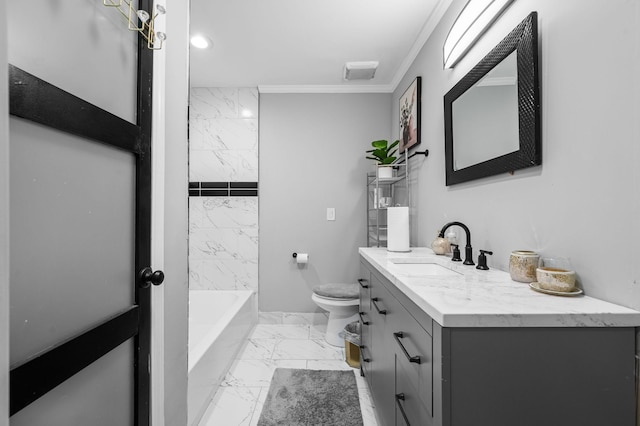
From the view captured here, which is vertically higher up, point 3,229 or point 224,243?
point 3,229

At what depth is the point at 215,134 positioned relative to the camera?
288cm

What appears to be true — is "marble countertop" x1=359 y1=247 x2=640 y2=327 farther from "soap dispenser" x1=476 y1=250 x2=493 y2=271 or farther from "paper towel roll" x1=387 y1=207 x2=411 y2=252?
→ "paper towel roll" x1=387 y1=207 x2=411 y2=252

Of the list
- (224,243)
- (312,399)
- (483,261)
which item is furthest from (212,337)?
(483,261)

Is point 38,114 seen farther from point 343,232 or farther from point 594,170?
point 343,232

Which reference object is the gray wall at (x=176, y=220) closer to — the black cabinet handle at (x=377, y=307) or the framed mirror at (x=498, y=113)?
the black cabinet handle at (x=377, y=307)

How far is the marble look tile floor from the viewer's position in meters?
1.58

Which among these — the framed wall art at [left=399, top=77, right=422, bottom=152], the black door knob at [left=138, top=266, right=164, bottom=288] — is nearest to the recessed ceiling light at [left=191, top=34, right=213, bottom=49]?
the framed wall art at [left=399, top=77, right=422, bottom=152]

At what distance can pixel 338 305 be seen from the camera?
7.47 feet

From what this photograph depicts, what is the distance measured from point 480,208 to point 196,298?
2582 mm

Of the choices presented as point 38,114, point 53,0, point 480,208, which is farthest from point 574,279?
point 53,0

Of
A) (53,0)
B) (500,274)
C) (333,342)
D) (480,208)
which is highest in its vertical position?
(53,0)

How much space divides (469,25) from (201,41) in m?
1.85

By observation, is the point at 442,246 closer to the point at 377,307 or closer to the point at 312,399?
the point at 377,307

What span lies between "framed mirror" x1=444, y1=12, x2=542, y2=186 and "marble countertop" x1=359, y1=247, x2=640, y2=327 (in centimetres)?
49
